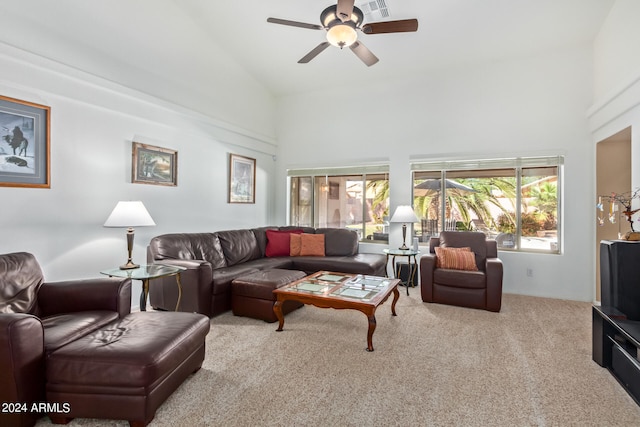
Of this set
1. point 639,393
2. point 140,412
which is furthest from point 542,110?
point 140,412

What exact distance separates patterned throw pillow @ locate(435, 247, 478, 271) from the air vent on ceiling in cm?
302

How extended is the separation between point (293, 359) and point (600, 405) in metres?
2.05

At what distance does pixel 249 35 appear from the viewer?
4598mm

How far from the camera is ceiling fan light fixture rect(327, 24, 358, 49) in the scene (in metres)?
2.92

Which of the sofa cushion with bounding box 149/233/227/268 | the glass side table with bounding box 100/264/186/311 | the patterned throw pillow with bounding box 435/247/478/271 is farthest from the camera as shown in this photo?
the patterned throw pillow with bounding box 435/247/478/271

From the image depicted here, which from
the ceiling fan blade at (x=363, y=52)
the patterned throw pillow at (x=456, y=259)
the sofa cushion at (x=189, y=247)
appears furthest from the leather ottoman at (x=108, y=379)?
the patterned throw pillow at (x=456, y=259)

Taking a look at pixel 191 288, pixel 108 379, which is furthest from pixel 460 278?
pixel 108 379

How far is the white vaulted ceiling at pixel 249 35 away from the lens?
312 cm

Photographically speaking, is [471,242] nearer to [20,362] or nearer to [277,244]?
[277,244]

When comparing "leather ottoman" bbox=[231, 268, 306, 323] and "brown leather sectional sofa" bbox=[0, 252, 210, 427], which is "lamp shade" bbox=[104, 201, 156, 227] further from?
"leather ottoman" bbox=[231, 268, 306, 323]

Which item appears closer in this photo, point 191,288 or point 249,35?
point 191,288

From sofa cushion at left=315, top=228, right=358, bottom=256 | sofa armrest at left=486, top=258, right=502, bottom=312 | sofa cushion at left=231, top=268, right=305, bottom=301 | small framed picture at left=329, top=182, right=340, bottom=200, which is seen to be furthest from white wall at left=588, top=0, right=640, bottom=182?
small framed picture at left=329, top=182, right=340, bottom=200

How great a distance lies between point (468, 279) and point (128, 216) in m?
3.82

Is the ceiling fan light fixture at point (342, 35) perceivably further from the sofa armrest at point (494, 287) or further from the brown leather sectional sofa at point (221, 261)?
the sofa armrest at point (494, 287)
